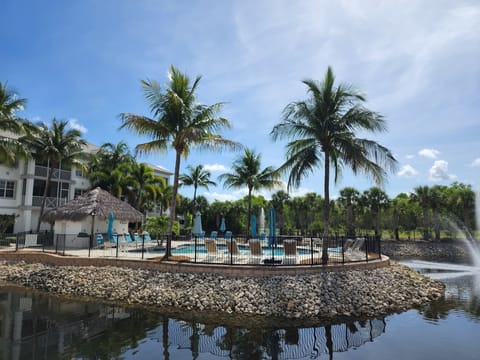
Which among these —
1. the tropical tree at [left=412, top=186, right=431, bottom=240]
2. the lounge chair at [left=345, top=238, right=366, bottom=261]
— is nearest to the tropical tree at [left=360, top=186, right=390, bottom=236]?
the tropical tree at [left=412, top=186, right=431, bottom=240]

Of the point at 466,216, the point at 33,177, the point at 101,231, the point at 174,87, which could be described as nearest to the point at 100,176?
the point at 33,177

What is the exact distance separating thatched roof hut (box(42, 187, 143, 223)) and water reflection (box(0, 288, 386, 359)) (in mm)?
9535

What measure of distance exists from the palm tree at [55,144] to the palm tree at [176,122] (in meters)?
15.8

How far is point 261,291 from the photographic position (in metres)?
11.7

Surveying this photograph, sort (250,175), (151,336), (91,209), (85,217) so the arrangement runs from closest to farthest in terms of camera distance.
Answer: (151,336)
(85,217)
(91,209)
(250,175)

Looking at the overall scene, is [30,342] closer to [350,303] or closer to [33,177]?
[350,303]

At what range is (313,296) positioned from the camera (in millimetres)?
11555

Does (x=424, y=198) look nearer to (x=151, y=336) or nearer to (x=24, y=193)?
(x=151, y=336)

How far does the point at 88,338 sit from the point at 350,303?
28.0ft

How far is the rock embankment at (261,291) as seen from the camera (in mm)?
11328

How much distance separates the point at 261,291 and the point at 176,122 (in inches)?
345

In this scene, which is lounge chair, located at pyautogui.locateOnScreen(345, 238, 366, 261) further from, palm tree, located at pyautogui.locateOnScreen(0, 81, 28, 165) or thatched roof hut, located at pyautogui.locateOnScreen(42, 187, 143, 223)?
palm tree, located at pyautogui.locateOnScreen(0, 81, 28, 165)

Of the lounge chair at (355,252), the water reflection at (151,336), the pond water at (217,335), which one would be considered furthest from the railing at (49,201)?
the lounge chair at (355,252)

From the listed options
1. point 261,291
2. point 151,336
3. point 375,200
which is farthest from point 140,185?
point 375,200
